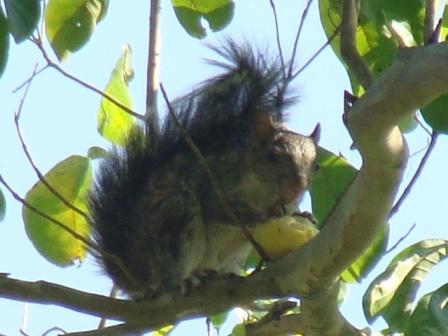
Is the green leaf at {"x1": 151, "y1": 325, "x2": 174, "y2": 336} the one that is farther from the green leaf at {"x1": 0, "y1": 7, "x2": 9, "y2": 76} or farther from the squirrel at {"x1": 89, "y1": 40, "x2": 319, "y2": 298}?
the green leaf at {"x1": 0, "y1": 7, "x2": 9, "y2": 76}

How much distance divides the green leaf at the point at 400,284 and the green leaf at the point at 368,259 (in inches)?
8.4

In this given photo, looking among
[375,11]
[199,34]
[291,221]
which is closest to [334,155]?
[291,221]

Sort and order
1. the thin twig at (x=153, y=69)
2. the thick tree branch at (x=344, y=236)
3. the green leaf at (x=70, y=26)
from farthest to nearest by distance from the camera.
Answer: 1. the thin twig at (x=153, y=69)
2. the green leaf at (x=70, y=26)
3. the thick tree branch at (x=344, y=236)

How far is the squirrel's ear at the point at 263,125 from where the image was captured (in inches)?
150

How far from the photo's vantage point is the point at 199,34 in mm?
3139

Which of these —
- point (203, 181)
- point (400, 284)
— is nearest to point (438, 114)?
point (400, 284)

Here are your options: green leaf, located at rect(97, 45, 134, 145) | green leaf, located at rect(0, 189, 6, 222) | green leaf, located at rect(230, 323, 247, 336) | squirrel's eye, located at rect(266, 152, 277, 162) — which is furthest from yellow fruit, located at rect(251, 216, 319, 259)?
squirrel's eye, located at rect(266, 152, 277, 162)

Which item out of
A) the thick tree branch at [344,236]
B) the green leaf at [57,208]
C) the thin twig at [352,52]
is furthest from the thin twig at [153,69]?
the thin twig at [352,52]

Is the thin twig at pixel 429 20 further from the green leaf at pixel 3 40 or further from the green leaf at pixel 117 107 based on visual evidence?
the green leaf at pixel 117 107

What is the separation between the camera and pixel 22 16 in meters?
1.94

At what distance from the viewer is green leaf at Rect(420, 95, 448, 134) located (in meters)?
2.39

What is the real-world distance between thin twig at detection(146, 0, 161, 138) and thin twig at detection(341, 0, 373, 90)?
0.90 m

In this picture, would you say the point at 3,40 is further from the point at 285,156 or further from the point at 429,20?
the point at 285,156

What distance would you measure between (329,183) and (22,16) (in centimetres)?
115
